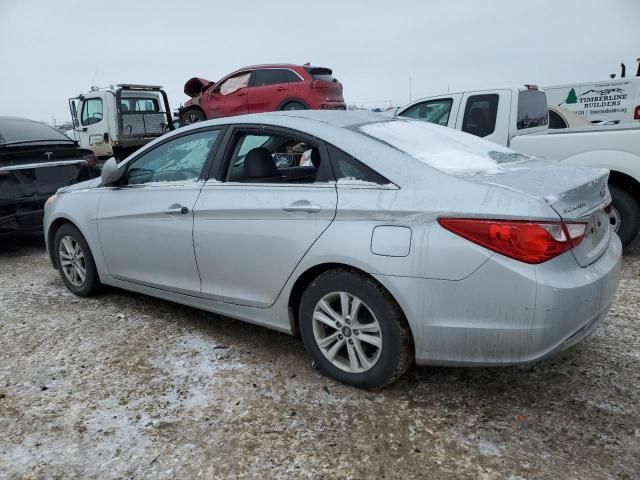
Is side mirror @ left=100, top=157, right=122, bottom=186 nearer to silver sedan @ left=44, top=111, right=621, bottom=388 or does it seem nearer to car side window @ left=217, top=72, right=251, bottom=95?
silver sedan @ left=44, top=111, right=621, bottom=388

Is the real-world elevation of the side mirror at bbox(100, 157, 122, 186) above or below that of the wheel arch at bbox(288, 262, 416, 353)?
above

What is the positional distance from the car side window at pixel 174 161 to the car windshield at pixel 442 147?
1.11 m

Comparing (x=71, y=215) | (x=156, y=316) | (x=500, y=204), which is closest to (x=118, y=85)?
(x=71, y=215)

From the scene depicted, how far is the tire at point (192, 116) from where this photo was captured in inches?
512

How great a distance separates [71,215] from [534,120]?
204 inches

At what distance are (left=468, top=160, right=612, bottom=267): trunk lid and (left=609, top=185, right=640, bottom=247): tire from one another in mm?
2425

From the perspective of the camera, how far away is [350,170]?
2682 mm

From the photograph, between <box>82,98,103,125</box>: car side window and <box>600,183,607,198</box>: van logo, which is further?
<box>82,98,103,125</box>: car side window

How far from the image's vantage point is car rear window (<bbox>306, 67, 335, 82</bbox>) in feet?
36.7

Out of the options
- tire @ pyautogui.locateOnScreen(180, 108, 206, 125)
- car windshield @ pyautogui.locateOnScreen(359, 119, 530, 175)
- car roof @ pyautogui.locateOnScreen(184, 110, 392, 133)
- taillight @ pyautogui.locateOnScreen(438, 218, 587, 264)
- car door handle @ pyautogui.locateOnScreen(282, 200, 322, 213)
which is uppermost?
tire @ pyautogui.locateOnScreen(180, 108, 206, 125)

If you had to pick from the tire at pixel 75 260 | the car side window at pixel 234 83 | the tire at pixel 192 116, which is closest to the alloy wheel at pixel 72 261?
the tire at pixel 75 260

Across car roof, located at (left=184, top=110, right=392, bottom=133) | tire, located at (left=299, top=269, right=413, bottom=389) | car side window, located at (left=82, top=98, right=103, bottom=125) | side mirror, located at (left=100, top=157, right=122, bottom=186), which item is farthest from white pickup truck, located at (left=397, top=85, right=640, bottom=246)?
car side window, located at (left=82, top=98, right=103, bottom=125)

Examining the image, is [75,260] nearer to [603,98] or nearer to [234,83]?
[234,83]

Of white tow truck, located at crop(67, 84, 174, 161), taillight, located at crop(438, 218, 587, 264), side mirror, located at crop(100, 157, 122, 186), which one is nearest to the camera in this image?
taillight, located at crop(438, 218, 587, 264)
